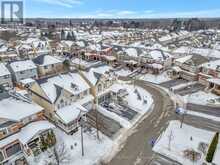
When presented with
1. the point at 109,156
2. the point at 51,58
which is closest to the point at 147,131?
the point at 109,156

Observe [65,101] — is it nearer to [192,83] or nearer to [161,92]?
[161,92]

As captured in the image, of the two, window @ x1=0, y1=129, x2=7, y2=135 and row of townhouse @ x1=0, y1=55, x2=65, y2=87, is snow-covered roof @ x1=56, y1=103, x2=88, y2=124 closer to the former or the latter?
window @ x1=0, y1=129, x2=7, y2=135

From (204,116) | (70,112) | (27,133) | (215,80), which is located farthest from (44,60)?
(215,80)

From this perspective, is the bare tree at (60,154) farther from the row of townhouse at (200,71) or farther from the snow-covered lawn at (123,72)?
the row of townhouse at (200,71)

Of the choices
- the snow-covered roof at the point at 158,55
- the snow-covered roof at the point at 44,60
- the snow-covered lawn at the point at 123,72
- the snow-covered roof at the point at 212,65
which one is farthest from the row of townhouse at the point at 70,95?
the snow-covered roof at the point at 158,55

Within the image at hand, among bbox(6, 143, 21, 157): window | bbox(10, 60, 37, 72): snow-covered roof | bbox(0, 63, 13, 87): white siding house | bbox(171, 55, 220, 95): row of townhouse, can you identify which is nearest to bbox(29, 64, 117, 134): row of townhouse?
bbox(6, 143, 21, 157): window

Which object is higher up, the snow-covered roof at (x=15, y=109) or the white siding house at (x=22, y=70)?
the white siding house at (x=22, y=70)
